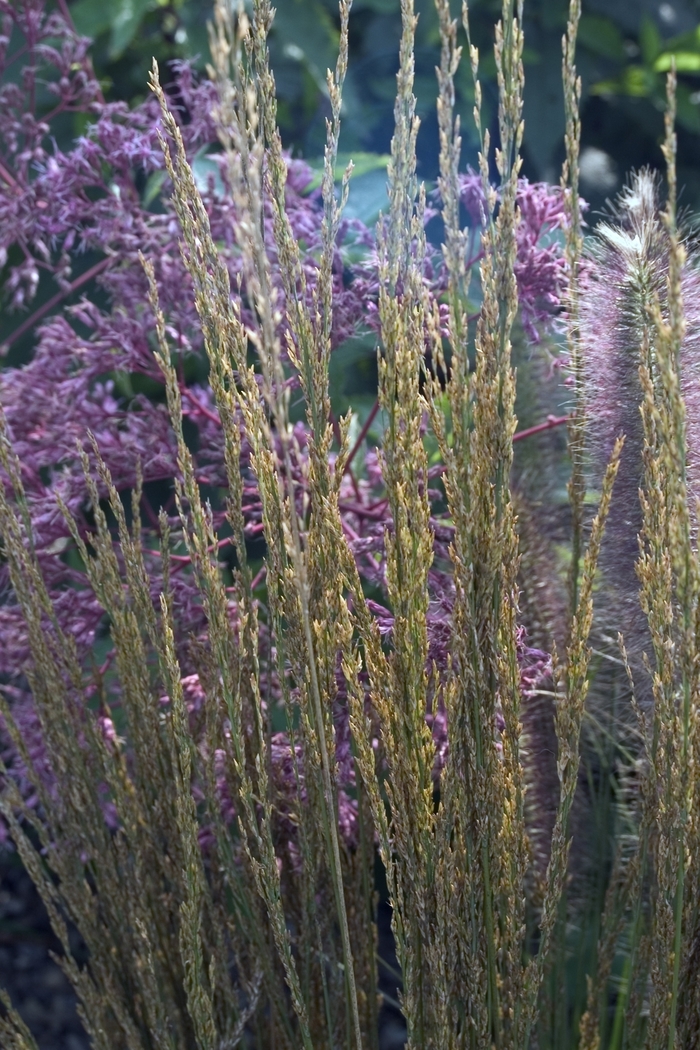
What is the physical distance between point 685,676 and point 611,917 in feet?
1.30

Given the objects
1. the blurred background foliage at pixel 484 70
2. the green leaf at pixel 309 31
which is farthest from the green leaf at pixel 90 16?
the green leaf at pixel 309 31

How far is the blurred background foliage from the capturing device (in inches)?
91.7

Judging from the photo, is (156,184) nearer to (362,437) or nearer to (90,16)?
(362,437)

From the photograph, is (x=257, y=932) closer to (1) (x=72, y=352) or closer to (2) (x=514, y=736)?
(2) (x=514, y=736)

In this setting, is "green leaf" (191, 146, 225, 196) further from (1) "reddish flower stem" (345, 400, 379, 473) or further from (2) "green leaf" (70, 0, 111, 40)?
(2) "green leaf" (70, 0, 111, 40)

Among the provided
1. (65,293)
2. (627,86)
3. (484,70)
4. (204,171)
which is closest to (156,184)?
(204,171)

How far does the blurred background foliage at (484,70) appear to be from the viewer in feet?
7.64

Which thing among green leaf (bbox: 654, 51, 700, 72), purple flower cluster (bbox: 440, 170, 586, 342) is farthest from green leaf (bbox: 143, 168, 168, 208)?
green leaf (bbox: 654, 51, 700, 72)

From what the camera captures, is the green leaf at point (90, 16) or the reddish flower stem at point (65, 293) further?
the green leaf at point (90, 16)

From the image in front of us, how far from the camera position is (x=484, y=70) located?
277 centimetres

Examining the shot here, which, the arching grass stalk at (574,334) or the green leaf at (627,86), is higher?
the green leaf at (627,86)

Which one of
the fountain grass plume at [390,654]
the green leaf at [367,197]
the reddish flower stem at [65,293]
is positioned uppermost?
the green leaf at [367,197]

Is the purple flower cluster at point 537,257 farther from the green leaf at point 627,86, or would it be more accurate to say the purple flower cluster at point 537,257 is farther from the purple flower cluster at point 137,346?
the green leaf at point 627,86

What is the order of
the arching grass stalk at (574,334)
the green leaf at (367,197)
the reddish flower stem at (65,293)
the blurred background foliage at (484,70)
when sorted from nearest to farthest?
the arching grass stalk at (574,334), the reddish flower stem at (65,293), the green leaf at (367,197), the blurred background foliage at (484,70)
